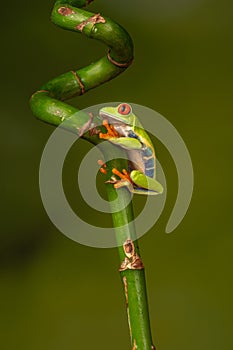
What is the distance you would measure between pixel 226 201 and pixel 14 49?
0.66 m

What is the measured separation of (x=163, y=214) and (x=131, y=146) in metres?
1.06

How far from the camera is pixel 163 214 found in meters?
1.60

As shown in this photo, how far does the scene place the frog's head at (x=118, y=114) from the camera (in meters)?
0.57

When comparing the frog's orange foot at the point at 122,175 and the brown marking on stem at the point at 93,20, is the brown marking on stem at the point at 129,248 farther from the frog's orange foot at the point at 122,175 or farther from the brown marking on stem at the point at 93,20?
the brown marking on stem at the point at 93,20

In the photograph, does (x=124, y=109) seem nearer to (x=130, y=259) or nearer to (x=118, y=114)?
(x=118, y=114)

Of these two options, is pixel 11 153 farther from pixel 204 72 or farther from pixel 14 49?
pixel 204 72

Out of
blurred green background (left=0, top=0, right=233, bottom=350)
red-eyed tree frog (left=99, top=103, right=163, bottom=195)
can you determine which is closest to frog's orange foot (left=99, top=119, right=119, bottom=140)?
red-eyed tree frog (left=99, top=103, right=163, bottom=195)

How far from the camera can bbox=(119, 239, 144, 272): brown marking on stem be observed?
1.73 ft

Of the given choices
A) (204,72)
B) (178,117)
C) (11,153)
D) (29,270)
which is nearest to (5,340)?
(29,270)

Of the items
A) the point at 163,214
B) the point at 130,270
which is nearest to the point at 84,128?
the point at 130,270

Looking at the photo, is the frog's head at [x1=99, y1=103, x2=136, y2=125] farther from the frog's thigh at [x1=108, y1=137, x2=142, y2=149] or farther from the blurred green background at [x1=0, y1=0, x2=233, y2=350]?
the blurred green background at [x1=0, y1=0, x2=233, y2=350]

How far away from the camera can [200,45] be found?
5.54 feet

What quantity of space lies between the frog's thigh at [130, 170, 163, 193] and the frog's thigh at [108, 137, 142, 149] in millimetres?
21

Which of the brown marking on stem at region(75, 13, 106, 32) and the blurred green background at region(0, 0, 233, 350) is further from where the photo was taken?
the blurred green background at region(0, 0, 233, 350)
